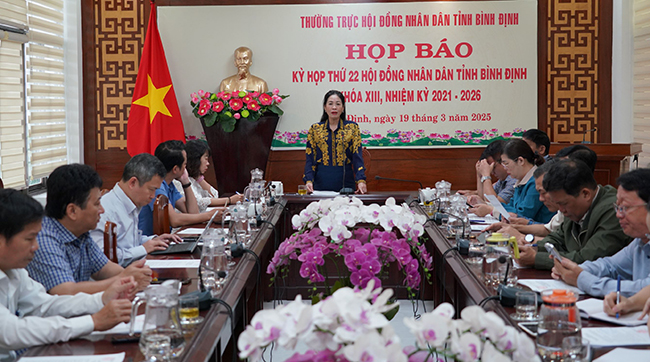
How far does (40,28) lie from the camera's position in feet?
18.9

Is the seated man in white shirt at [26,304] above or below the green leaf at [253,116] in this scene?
below

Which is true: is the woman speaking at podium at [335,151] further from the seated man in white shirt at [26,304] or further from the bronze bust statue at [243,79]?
the seated man in white shirt at [26,304]

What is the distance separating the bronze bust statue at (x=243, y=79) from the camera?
641cm

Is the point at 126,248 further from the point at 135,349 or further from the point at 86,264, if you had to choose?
the point at 135,349

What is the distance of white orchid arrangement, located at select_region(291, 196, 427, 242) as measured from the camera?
234 cm

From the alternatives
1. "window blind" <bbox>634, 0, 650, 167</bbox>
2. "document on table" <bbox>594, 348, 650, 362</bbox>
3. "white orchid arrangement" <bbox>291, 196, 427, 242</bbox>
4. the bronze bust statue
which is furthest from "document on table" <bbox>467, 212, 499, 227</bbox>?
the bronze bust statue

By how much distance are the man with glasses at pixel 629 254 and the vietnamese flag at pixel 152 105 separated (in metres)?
4.59

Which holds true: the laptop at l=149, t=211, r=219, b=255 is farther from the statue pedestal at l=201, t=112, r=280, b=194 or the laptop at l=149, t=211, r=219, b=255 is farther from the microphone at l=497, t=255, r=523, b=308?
the statue pedestal at l=201, t=112, r=280, b=194

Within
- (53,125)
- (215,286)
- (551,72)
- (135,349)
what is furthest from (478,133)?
(135,349)

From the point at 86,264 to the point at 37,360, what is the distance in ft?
2.79

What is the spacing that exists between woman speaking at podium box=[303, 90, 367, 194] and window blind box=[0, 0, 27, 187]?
7.61 feet

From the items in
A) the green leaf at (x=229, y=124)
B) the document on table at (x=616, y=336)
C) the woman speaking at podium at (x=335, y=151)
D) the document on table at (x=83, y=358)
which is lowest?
the document on table at (x=83, y=358)

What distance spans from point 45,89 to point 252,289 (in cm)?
380

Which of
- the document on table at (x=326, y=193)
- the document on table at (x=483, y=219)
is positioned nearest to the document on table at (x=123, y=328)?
the document on table at (x=483, y=219)
